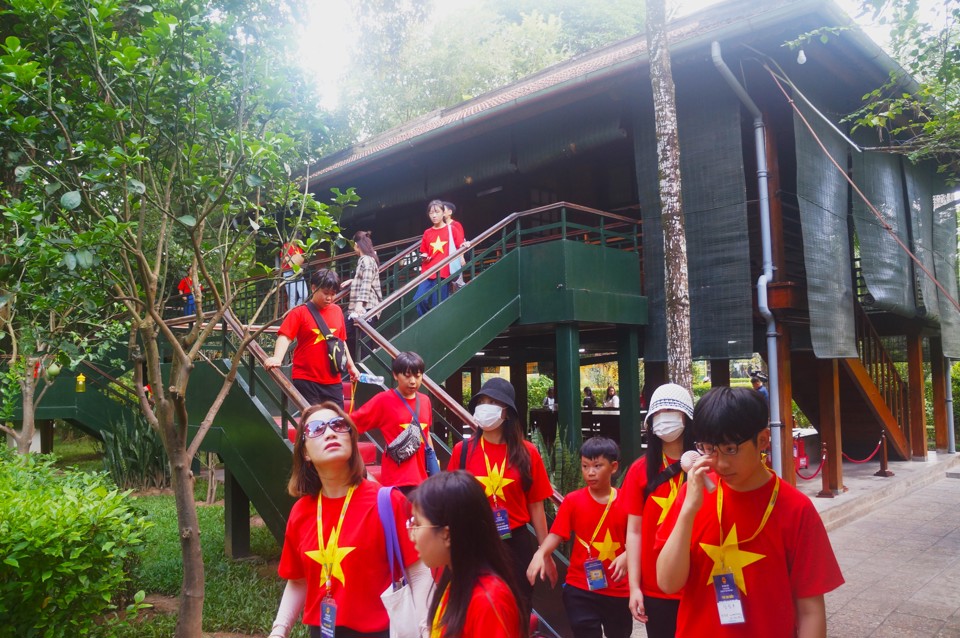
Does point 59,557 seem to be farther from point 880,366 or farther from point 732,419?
point 880,366

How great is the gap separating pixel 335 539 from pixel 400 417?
193 cm

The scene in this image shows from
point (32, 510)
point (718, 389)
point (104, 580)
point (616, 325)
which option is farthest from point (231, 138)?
point (616, 325)

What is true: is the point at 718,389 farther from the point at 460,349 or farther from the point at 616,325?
the point at 616,325

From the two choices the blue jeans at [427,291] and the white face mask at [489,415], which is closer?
the white face mask at [489,415]

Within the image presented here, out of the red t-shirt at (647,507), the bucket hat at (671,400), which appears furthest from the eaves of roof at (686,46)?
the red t-shirt at (647,507)

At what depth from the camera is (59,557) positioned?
456 cm

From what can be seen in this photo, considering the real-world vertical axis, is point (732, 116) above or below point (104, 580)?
above

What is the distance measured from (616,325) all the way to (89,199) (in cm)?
713

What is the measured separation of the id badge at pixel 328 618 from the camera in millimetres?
2764

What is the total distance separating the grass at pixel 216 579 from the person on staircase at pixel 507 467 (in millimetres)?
2469

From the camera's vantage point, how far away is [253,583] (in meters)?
7.12

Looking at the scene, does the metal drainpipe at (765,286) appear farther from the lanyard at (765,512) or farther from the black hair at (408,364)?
the lanyard at (765,512)

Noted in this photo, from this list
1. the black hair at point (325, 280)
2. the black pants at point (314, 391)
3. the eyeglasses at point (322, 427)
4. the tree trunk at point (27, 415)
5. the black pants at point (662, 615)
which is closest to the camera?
the eyeglasses at point (322, 427)


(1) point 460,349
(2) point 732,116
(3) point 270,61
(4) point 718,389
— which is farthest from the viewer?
(2) point 732,116
